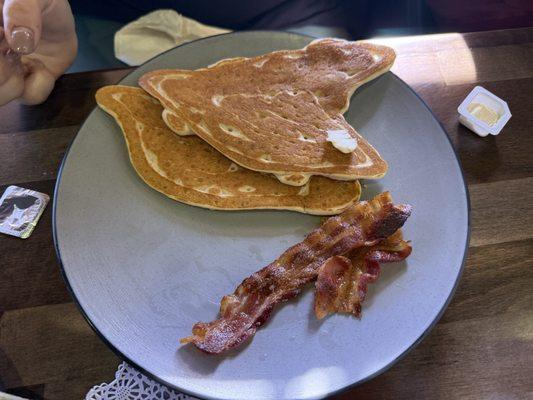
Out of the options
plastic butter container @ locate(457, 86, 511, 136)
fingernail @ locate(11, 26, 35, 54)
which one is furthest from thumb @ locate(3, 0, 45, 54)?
plastic butter container @ locate(457, 86, 511, 136)

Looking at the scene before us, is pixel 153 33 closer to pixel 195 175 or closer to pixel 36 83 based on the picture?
pixel 36 83

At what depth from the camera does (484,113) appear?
1.19 m

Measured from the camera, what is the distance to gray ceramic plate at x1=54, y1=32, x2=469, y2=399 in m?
0.82

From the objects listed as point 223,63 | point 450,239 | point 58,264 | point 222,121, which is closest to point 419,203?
point 450,239

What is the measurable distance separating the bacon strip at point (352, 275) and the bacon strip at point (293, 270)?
2 centimetres

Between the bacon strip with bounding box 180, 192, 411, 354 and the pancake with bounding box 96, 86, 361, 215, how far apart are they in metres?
0.07

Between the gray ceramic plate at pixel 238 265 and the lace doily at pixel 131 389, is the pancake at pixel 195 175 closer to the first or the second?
the gray ceramic plate at pixel 238 265

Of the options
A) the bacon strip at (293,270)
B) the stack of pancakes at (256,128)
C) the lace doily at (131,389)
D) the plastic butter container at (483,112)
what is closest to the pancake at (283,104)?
the stack of pancakes at (256,128)

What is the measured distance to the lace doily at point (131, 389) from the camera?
33.5 inches

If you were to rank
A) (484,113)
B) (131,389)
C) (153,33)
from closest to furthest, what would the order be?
(131,389) → (484,113) → (153,33)

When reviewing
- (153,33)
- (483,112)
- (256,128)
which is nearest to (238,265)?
(256,128)

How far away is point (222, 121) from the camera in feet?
3.59

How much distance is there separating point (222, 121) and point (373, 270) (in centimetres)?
49

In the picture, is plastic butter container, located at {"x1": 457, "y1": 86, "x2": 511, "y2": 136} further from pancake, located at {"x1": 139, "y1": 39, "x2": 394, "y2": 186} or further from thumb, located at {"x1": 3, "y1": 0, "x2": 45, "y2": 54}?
thumb, located at {"x1": 3, "y1": 0, "x2": 45, "y2": 54}
